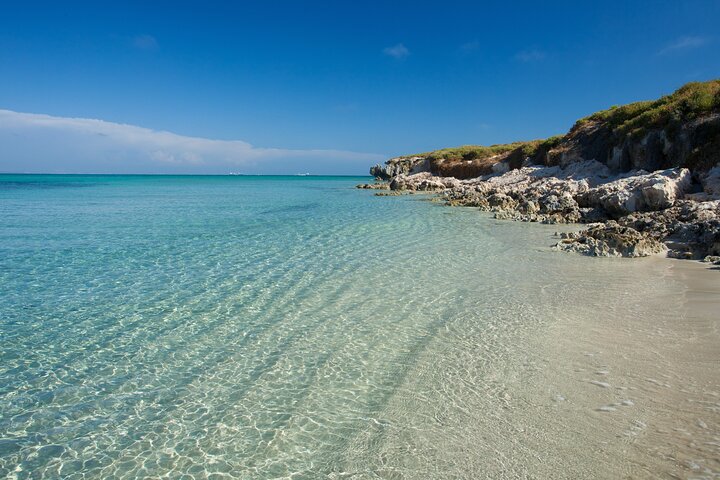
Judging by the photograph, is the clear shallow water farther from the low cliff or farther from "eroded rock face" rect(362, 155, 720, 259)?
the low cliff

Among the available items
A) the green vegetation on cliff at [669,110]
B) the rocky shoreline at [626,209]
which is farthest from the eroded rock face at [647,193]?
the green vegetation on cliff at [669,110]

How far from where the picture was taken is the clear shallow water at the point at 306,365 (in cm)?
471

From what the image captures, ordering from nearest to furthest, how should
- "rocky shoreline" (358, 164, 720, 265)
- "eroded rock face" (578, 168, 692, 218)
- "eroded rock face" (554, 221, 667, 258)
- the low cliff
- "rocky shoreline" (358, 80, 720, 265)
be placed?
"eroded rock face" (554, 221, 667, 258) < "rocky shoreline" (358, 164, 720, 265) < "rocky shoreline" (358, 80, 720, 265) < "eroded rock face" (578, 168, 692, 218) < the low cliff

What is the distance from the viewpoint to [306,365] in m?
6.96

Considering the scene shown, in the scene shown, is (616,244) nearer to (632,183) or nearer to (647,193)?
(647,193)

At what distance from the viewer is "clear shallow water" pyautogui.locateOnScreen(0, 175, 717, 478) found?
4.71 m


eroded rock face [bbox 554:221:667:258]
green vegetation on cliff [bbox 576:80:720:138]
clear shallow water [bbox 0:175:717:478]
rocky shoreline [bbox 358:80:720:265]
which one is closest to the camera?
clear shallow water [bbox 0:175:717:478]

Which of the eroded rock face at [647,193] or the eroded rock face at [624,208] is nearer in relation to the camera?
the eroded rock face at [624,208]

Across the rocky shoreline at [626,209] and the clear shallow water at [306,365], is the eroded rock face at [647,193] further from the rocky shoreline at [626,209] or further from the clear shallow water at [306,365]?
the clear shallow water at [306,365]

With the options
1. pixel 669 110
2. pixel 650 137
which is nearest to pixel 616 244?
pixel 650 137

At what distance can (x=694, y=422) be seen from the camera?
5.07 meters

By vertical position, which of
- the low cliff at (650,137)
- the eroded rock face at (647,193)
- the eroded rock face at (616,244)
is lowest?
the eroded rock face at (616,244)

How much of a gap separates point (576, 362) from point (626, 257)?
9.98 m

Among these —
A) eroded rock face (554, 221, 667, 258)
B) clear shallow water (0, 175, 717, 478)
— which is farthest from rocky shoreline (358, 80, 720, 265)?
clear shallow water (0, 175, 717, 478)
